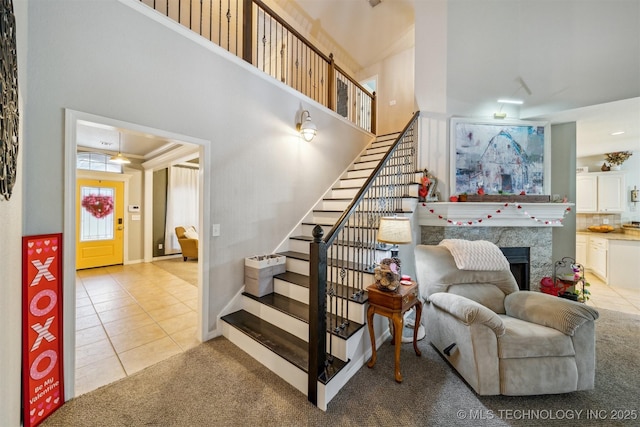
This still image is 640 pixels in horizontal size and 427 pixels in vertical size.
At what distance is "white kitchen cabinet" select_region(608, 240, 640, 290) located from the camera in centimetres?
406

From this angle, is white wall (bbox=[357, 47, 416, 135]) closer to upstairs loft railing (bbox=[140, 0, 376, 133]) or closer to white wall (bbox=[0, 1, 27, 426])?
upstairs loft railing (bbox=[140, 0, 376, 133])

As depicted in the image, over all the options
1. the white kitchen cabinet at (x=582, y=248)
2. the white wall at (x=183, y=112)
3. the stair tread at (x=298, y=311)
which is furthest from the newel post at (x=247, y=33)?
the white kitchen cabinet at (x=582, y=248)

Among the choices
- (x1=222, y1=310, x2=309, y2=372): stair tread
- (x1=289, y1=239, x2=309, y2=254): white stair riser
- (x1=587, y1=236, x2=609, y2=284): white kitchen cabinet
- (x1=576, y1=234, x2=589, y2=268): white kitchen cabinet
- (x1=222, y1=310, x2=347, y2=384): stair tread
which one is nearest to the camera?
(x1=222, y1=310, x2=347, y2=384): stair tread

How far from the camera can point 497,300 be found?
226 cm

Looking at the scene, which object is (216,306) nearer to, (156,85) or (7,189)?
(7,189)

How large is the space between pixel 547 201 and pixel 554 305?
7.26ft

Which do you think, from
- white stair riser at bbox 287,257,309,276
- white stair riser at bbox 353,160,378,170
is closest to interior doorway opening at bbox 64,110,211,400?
white stair riser at bbox 287,257,309,276

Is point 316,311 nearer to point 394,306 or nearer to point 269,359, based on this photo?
point 394,306

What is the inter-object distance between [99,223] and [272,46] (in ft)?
18.0

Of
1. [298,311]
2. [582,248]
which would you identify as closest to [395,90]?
[582,248]

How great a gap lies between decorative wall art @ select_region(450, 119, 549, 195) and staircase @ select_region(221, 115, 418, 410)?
3.49 ft

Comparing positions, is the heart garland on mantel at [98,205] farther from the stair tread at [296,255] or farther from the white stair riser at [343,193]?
the white stair riser at [343,193]

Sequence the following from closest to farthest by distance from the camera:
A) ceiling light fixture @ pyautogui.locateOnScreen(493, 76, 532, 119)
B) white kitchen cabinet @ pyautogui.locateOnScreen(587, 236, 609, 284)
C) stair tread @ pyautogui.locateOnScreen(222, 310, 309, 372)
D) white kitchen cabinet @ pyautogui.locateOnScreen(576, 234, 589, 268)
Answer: stair tread @ pyautogui.locateOnScreen(222, 310, 309, 372) < ceiling light fixture @ pyautogui.locateOnScreen(493, 76, 532, 119) < white kitchen cabinet @ pyautogui.locateOnScreen(587, 236, 609, 284) < white kitchen cabinet @ pyautogui.locateOnScreen(576, 234, 589, 268)

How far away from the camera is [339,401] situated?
1.68 m
